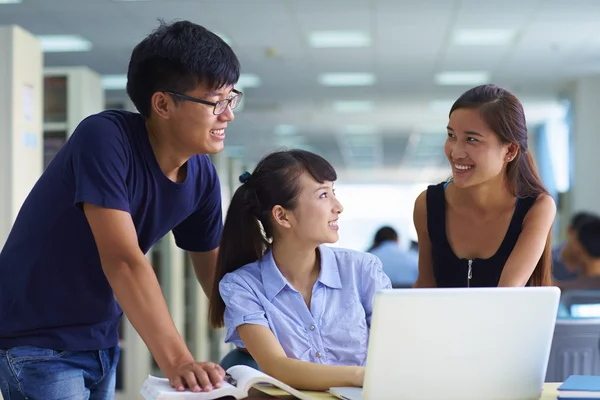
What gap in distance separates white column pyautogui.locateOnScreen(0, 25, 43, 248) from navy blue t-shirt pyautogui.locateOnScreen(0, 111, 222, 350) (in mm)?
2732

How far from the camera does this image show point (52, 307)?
1.59 meters

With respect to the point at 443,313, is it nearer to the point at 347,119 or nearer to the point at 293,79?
the point at 293,79

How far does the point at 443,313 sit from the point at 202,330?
5839 millimetres

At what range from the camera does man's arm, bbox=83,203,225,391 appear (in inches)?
52.8

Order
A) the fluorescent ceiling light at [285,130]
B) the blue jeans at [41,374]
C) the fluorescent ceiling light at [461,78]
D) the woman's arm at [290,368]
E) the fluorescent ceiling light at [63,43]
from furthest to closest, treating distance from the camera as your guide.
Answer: the fluorescent ceiling light at [285,130] < the fluorescent ceiling light at [461,78] < the fluorescent ceiling light at [63,43] < the blue jeans at [41,374] < the woman's arm at [290,368]

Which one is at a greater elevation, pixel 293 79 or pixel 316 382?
pixel 293 79

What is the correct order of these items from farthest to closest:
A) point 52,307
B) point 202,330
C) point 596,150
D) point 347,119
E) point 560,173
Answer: point 347,119, point 560,173, point 596,150, point 202,330, point 52,307

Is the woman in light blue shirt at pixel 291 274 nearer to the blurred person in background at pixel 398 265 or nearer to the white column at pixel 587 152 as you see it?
the blurred person in background at pixel 398 265

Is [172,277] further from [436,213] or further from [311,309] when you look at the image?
[311,309]

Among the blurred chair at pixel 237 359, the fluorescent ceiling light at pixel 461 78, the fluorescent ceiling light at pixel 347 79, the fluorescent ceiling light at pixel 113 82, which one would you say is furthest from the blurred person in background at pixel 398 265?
the fluorescent ceiling light at pixel 113 82

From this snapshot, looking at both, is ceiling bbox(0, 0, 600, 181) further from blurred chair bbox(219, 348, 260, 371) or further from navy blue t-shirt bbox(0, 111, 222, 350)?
navy blue t-shirt bbox(0, 111, 222, 350)

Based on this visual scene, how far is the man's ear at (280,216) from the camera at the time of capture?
1.94 m

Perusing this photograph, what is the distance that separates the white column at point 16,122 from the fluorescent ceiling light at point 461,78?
635cm

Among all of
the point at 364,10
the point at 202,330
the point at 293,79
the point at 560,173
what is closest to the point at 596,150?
the point at 560,173
